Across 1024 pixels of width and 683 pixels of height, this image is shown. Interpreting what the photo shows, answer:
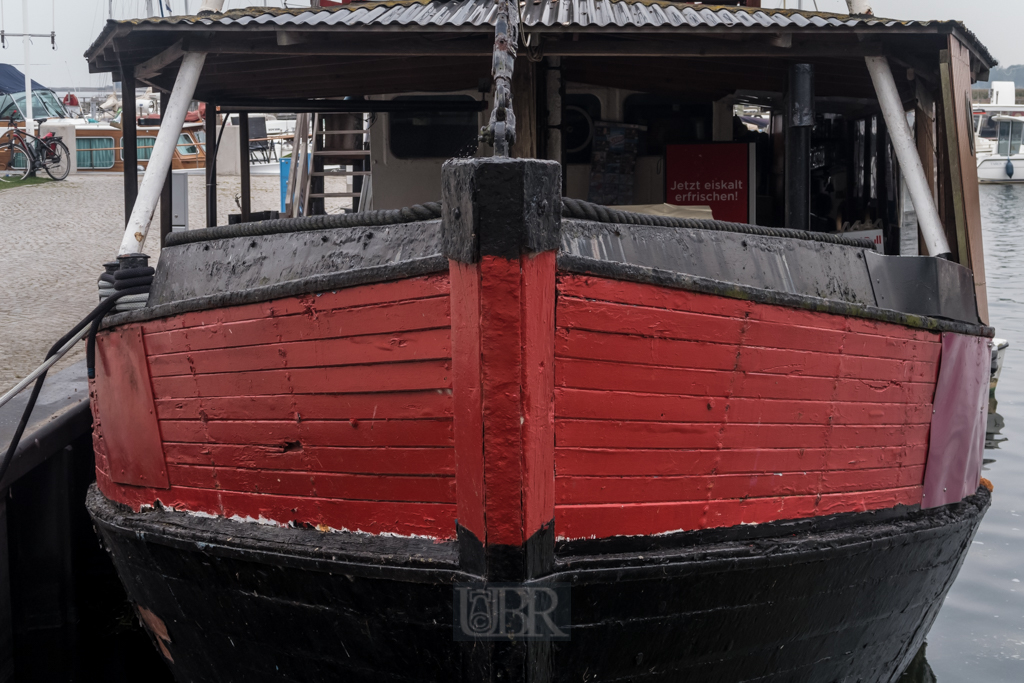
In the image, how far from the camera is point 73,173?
85.5ft

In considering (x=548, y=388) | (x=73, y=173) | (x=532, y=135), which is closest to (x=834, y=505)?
(x=548, y=388)

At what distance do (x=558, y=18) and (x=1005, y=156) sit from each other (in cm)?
5163

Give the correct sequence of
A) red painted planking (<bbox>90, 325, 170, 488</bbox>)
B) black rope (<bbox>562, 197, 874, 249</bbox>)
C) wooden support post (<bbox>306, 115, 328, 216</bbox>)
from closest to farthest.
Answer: black rope (<bbox>562, 197, 874, 249</bbox>) → red painted planking (<bbox>90, 325, 170, 488</bbox>) → wooden support post (<bbox>306, 115, 328, 216</bbox>)

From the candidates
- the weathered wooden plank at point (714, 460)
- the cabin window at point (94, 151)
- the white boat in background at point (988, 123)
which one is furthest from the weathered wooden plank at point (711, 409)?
the white boat in background at point (988, 123)

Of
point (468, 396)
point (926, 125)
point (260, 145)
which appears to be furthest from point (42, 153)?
point (468, 396)

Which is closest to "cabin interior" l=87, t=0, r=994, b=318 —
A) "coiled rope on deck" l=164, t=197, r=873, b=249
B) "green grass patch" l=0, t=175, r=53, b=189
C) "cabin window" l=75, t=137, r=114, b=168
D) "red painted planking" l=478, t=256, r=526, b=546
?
"coiled rope on deck" l=164, t=197, r=873, b=249

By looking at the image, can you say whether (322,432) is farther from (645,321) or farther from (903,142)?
(903,142)

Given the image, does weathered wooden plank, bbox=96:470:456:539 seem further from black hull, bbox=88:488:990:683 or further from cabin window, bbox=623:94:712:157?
cabin window, bbox=623:94:712:157

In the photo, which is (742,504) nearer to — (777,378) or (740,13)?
→ (777,378)

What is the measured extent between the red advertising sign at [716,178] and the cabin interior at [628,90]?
0.7 inches

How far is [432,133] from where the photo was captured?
277 inches

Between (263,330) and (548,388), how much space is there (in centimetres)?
105

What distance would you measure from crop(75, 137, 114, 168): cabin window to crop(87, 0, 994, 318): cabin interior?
2136 cm

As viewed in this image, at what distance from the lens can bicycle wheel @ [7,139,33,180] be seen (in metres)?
23.0
